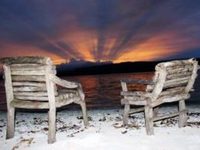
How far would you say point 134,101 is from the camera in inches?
287

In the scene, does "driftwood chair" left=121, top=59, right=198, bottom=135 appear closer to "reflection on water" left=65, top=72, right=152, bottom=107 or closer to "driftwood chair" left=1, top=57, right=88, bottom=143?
"driftwood chair" left=1, top=57, right=88, bottom=143

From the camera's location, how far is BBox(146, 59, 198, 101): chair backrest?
666 cm

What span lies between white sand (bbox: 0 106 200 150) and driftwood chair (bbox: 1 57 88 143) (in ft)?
1.45

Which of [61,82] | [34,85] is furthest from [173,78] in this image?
[34,85]

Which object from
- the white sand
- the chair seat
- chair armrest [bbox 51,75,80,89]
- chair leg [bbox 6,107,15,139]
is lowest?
the white sand

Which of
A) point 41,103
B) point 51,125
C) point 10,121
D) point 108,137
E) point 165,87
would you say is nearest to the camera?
point 51,125

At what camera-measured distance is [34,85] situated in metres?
6.63

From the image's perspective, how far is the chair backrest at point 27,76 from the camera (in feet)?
20.8

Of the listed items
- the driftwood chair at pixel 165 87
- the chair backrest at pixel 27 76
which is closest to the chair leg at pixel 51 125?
the chair backrest at pixel 27 76

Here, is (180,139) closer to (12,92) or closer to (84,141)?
(84,141)

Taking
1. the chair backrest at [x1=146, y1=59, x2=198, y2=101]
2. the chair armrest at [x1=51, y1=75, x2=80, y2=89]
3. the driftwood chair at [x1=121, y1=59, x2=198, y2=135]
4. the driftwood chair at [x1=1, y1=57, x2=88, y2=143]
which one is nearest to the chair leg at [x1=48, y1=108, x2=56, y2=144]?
the driftwood chair at [x1=1, y1=57, x2=88, y2=143]

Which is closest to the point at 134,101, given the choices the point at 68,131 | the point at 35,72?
the point at 68,131

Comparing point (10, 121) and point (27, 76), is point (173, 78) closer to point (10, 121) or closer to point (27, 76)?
point (27, 76)

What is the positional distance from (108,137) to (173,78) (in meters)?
2.04
